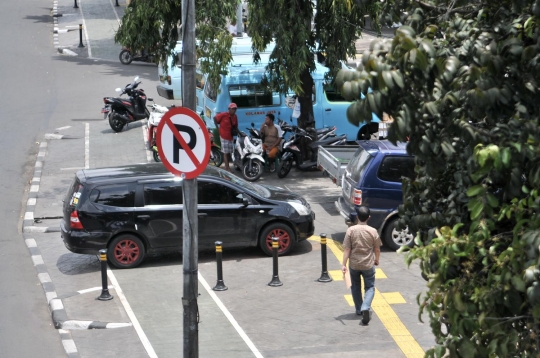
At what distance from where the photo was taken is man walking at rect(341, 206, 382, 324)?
10.9m

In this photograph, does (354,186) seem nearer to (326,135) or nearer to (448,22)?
(326,135)

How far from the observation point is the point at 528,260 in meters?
4.51

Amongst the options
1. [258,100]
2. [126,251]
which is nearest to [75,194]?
[126,251]

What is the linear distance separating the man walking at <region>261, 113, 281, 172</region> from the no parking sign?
1052 centimetres

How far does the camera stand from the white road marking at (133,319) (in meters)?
10.6

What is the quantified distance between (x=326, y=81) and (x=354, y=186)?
5.98 metres

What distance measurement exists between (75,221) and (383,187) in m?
5.04

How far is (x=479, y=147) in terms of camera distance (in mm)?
4727

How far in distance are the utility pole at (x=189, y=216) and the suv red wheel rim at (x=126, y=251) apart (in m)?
4.72

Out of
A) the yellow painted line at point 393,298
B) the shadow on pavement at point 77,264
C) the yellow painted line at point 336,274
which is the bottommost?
the shadow on pavement at point 77,264

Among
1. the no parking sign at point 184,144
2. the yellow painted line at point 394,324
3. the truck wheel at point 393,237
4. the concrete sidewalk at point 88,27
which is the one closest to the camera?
the no parking sign at point 184,144

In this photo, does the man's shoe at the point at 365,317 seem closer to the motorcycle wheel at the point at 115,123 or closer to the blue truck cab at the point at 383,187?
the blue truck cab at the point at 383,187

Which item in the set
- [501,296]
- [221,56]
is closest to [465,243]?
[501,296]

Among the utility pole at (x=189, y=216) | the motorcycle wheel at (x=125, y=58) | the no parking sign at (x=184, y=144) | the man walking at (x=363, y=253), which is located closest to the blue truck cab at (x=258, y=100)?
the man walking at (x=363, y=253)
